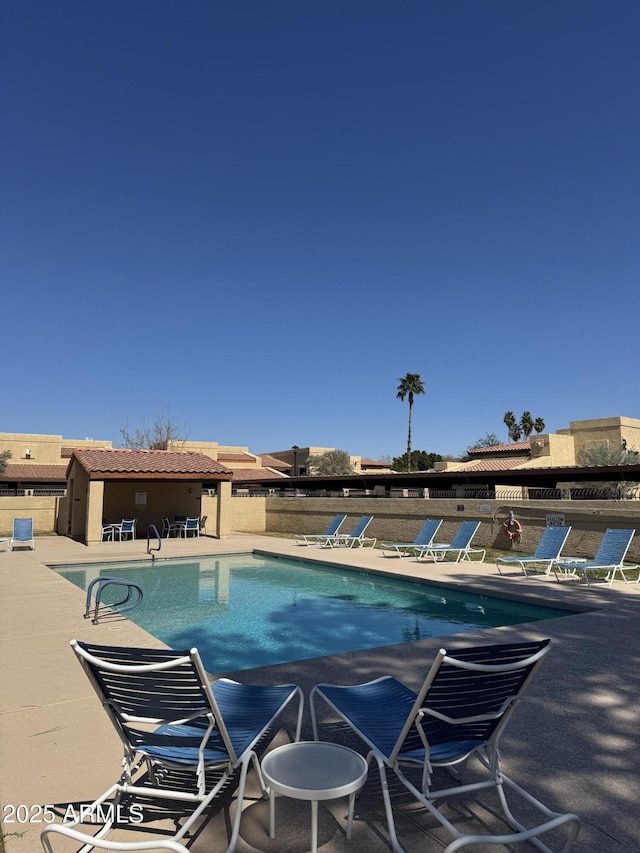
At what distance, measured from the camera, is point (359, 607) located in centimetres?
982

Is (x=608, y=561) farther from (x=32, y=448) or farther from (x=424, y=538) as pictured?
→ (x=32, y=448)

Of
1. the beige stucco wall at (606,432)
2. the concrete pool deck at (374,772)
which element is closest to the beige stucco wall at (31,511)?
the concrete pool deck at (374,772)

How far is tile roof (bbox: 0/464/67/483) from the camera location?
32938mm

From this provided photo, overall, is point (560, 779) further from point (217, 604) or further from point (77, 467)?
point (77, 467)

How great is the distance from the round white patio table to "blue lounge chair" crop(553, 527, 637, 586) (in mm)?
9274

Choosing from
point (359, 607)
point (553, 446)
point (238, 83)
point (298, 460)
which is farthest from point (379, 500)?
point (298, 460)

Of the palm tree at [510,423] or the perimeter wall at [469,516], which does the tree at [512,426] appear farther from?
the perimeter wall at [469,516]

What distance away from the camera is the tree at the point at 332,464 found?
51.9 meters

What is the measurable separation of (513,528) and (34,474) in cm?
3073

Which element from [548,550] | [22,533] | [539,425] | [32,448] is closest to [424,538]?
[548,550]

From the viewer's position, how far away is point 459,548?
45.2ft

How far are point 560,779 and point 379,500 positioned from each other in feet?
53.6

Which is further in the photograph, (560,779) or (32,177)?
(32,177)

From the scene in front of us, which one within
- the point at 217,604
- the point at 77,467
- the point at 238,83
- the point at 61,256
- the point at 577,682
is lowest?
the point at 217,604
